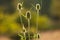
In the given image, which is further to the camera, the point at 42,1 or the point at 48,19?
the point at 48,19

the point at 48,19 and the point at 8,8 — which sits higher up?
the point at 8,8

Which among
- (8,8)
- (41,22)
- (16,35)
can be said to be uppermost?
(8,8)

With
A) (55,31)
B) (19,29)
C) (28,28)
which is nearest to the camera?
(28,28)

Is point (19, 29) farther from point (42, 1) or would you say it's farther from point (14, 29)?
point (42, 1)

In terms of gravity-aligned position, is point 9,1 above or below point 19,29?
above

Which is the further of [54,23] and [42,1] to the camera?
[54,23]

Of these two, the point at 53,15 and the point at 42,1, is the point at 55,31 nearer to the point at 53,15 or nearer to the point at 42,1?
the point at 53,15

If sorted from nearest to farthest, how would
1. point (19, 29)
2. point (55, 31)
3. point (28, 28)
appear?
1. point (28, 28)
2. point (19, 29)
3. point (55, 31)

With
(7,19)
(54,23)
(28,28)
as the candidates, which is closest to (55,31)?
(54,23)

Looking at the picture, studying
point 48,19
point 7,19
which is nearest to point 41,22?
point 48,19
